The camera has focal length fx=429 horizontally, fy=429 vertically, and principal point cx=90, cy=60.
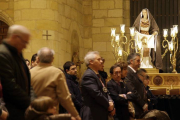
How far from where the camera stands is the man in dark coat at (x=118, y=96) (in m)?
6.30

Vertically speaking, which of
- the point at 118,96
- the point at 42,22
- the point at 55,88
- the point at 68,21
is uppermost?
the point at 68,21

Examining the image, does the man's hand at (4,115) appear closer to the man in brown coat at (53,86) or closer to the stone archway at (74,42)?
the man in brown coat at (53,86)

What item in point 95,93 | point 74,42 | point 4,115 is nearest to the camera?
point 4,115

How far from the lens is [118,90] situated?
6.50 m

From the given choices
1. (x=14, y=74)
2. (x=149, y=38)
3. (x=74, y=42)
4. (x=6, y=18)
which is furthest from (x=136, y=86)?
(x=74, y=42)

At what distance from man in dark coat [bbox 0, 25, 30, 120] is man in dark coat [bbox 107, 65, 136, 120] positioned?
2.50 metres

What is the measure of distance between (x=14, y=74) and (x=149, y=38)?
7.74 metres

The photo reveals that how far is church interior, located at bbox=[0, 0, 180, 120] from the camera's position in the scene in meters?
10.0

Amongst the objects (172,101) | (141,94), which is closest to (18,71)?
(141,94)

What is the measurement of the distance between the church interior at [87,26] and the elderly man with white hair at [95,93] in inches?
142

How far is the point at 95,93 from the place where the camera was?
18.2 feet

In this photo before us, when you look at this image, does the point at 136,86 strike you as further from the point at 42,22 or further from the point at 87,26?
the point at 87,26

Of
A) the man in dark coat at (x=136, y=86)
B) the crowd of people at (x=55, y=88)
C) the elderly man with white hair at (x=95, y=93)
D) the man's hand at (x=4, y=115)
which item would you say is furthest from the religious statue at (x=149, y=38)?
the man's hand at (x=4, y=115)

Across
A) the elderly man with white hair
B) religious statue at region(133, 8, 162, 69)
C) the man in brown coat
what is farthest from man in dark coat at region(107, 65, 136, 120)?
religious statue at region(133, 8, 162, 69)
